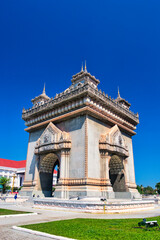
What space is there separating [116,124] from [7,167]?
58.0 meters

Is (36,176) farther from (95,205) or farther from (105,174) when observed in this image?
(95,205)

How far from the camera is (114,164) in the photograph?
2634cm

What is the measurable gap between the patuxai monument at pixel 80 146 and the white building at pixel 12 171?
48.0m

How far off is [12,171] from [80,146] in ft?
195

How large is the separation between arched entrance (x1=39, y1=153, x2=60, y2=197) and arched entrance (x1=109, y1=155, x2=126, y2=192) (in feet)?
25.0

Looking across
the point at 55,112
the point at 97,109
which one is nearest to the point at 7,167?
the point at 55,112

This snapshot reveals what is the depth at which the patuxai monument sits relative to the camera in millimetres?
20688

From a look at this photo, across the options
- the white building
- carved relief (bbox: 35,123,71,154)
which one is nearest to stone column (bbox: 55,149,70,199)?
carved relief (bbox: 35,123,71,154)

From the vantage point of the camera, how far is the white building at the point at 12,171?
233ft

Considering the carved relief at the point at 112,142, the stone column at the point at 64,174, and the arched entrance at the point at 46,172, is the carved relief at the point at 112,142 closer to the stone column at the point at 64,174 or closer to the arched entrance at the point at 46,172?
the stone column at the point at 64,174

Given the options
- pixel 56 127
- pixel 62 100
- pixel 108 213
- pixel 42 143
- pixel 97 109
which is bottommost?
pixel 108 213

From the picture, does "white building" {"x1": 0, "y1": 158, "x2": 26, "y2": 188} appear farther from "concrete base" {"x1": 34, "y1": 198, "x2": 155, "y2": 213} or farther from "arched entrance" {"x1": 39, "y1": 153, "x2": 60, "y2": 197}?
"concrete base" {"x1": 34, "y1": 198, "x2": 155, "y2": 213}

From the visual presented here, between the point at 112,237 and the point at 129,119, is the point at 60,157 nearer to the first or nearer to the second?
the point at 129,119

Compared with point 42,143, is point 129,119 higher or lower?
higher
